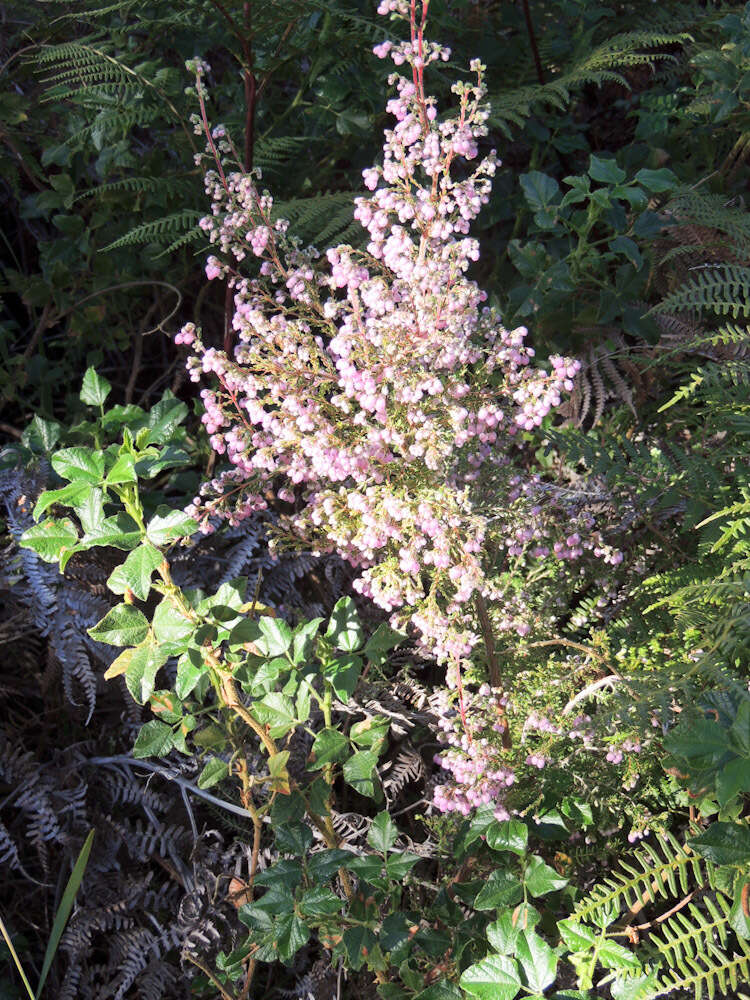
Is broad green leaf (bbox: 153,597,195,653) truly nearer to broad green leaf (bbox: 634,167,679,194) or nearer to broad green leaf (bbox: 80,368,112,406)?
broad green leaf (bbox: 80,368,112,406)

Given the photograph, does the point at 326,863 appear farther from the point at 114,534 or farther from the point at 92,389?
the point at 92,389

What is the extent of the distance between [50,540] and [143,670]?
253 mm

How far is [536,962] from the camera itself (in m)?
1.32

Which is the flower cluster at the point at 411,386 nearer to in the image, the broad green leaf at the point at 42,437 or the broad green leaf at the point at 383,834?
the broad green leaf at the point at 383,834

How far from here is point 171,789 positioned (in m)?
2.03

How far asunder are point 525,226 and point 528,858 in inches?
72.7


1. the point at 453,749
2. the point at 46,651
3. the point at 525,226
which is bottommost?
the point at 46,651

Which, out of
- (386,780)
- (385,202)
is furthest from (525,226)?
(386,780)

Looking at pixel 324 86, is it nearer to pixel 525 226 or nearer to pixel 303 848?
pixel 525 226

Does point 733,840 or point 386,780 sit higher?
point 733,840

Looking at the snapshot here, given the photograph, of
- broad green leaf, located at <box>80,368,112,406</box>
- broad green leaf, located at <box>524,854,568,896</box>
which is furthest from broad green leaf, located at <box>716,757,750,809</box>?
broad green leaf, located at <box>80,368,112,406</box>

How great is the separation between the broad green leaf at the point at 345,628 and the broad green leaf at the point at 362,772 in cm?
19

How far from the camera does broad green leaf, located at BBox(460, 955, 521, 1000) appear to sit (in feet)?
4.28

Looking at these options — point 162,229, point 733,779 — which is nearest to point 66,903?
point 733,779
